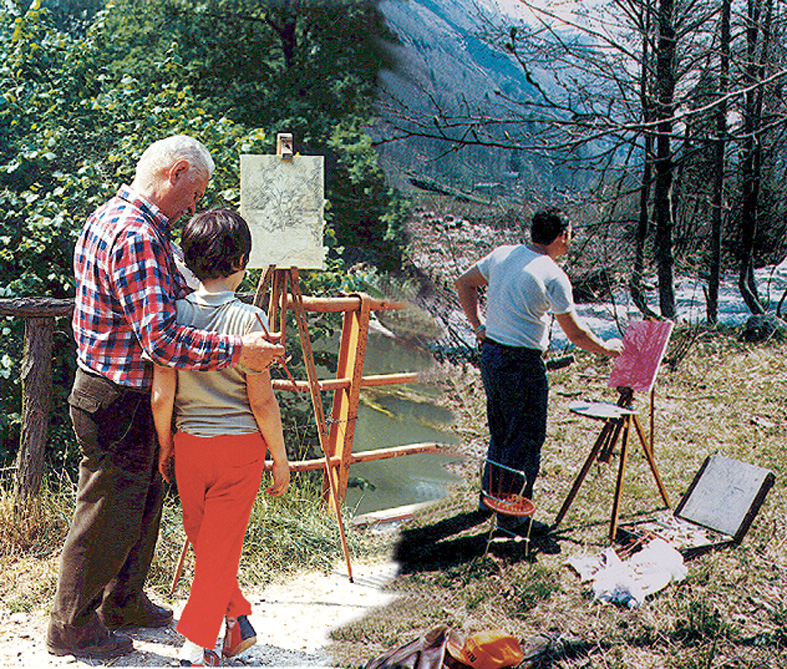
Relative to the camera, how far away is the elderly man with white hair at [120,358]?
1513mm

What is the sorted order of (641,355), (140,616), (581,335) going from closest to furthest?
1. (140,616)
2. (581,335)
3. (641,355)

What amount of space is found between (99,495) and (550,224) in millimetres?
1700

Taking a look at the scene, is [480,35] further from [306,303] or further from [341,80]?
[341,80]

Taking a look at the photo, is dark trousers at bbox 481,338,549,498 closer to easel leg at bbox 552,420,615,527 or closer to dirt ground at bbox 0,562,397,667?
easel leg at bbox 552,420,615,527

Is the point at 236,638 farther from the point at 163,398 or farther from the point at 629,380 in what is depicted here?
the point at 629,380

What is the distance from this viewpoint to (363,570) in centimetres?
250

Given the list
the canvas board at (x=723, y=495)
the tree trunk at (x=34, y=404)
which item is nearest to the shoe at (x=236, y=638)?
the tree trunk at (x=34, y=404)

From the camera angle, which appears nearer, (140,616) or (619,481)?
(140,616)

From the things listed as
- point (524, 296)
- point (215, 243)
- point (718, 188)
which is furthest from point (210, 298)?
point (718, 188)

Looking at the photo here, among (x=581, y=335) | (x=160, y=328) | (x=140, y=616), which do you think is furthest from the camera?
(x=581, y=335)

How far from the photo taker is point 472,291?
270 cm

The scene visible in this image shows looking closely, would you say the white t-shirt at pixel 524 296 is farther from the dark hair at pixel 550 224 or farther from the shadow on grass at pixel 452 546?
the shadow on grass at pixel 452 546

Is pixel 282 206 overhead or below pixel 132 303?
overhead

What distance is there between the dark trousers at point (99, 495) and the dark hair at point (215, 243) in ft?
1.20
